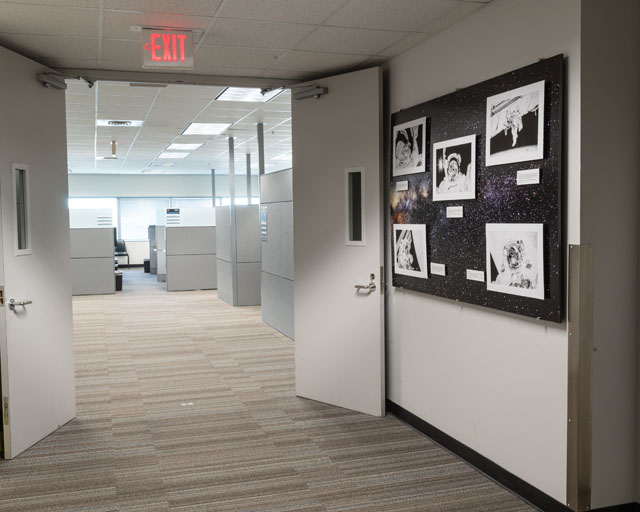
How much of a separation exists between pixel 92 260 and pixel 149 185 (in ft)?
23.4

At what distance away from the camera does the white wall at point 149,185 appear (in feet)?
56.3

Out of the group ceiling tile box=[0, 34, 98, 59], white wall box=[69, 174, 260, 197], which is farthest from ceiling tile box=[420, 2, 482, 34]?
white wall box=[69, 174, 260, 197]

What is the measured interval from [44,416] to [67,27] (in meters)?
2.20

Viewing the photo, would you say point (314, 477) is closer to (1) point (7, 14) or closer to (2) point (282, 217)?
(1) point (7, 14)

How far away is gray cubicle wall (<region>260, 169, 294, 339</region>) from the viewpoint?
22.5 ft

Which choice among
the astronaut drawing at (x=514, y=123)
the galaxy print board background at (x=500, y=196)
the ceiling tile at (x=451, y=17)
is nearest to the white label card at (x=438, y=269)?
the galaxy print board background at (x=500, y=196)

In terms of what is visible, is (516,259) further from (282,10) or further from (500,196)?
(282,10)

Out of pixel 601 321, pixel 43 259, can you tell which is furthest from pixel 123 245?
pixel 601 321

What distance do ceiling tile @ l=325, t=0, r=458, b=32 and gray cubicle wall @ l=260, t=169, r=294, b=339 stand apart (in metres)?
3.43

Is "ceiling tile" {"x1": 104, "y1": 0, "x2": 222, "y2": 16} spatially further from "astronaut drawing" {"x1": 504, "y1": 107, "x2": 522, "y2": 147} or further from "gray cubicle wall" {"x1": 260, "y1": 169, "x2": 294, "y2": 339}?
"gray cubicle wall" {"x1": 260, "y1": 169, "x2": 294, "y2": 339}

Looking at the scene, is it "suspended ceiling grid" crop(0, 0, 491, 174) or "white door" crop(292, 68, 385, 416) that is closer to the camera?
"suspended ceiling grid" crop(0, 0, 491, 174)

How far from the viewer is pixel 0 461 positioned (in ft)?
11.1

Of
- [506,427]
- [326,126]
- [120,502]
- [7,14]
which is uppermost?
[7,14]

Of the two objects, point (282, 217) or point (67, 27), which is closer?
point (67, 27)
